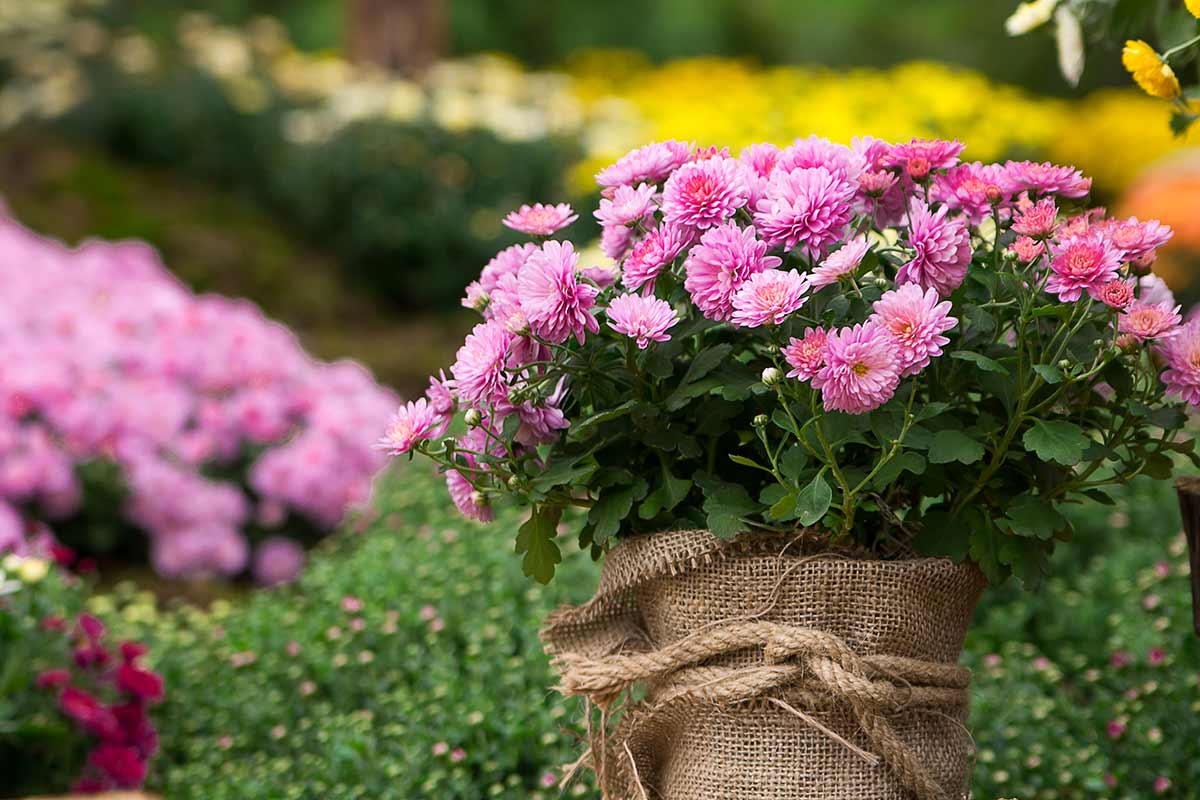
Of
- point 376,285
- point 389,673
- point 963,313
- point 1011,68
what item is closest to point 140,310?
point 389,673

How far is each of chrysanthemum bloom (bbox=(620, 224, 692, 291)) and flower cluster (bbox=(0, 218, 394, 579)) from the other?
95.4 inches

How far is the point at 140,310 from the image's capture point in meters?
4.05

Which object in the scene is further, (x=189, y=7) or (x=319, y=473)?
(x=189, y=7)

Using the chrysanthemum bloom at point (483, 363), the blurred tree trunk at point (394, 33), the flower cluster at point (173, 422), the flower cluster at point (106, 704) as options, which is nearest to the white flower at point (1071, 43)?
the chrysanthemum bloom at point (483, 363)

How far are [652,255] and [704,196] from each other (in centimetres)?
8

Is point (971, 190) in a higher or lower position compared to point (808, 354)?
higher

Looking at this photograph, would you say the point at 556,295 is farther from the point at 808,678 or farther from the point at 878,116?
the point at 878,116

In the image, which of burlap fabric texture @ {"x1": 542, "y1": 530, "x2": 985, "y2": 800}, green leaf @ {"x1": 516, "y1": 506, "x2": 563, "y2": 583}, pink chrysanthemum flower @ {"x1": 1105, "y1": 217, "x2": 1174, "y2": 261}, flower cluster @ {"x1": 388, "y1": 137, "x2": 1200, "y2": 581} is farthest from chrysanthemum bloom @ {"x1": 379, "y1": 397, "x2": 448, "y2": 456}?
pink chrysanthemum flower @ {"x1": 1105, "y1": 217, "x2": 1174, "y2": 261}

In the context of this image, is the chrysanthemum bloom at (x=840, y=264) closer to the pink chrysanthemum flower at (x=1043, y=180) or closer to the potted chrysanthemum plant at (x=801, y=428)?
the potted chrysanthemum plant at (x=801, y=428)

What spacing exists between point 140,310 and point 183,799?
7.11 ft

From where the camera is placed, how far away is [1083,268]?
1.27m

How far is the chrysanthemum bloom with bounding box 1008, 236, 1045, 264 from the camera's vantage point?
1.33 meters

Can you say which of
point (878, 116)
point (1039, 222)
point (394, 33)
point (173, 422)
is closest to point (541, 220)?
point (1039, 222)

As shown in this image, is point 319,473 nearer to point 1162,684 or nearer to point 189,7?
point 1162,684
